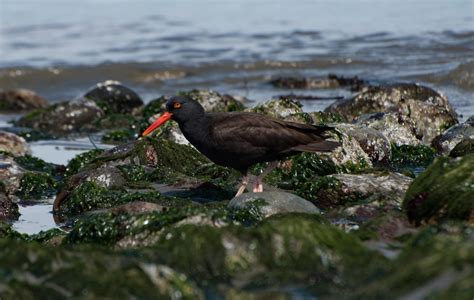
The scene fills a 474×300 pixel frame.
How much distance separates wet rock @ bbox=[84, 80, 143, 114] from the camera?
14625 mm

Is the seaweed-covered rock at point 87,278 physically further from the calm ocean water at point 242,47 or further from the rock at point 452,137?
the calm ocean water at point 242,47

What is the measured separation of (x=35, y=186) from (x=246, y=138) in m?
2.36

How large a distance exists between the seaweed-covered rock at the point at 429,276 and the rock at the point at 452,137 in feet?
17.8

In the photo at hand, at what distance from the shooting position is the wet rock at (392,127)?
32.3ft

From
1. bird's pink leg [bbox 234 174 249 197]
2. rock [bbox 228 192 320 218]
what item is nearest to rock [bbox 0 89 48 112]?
bird's pink leg [bbox 234 174 249 197]

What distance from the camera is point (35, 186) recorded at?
28.4 ft

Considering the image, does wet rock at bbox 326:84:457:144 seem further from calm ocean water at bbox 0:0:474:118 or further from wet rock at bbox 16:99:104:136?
wet rock at bbox 16:99:104:136

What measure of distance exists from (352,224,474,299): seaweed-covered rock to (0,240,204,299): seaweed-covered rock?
31.4 inches

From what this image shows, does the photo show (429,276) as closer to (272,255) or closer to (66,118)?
(272,255)

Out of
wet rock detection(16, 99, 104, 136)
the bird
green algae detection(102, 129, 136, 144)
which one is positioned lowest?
wet rock detection(16, 99, 104, 136)

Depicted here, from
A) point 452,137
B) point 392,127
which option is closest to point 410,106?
point 392,127

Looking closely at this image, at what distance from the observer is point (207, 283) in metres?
4.34

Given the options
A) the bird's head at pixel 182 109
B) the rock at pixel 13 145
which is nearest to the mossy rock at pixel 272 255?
the bird's head at pixel 182 109

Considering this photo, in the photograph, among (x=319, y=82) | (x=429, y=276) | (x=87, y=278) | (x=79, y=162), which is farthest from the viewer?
(x=319, y=82)
